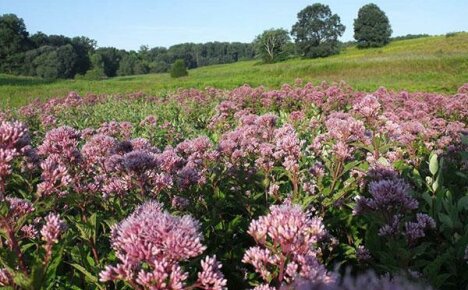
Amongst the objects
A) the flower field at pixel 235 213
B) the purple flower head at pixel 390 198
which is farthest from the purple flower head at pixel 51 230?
the purple flower head at pixel 390 198

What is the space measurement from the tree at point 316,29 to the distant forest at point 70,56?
4386cm

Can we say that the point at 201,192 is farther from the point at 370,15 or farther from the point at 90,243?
the point at 370,15

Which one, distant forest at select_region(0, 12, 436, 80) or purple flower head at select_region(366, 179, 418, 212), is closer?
purple flower head at select_region(366, 179, 418, 212)

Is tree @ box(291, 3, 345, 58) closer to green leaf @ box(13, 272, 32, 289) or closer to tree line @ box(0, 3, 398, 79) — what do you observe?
tree line @ box(0, 3, 398, 79)

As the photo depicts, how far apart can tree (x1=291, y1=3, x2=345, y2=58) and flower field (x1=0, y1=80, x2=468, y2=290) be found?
298 ft

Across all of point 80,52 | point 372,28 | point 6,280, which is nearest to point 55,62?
point 80,52

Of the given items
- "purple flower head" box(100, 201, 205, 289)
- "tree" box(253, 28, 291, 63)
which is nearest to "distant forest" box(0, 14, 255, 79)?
"tree" box(253, 28, 291, 63)

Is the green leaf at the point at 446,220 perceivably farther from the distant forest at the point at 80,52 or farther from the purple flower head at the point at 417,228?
the distant forest at the point at 80,52

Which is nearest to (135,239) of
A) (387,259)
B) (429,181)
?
(387,259)

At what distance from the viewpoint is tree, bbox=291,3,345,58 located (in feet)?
319

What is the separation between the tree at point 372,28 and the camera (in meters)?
94.2

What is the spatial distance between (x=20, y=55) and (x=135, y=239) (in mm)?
107725

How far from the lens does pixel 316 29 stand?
10062cm

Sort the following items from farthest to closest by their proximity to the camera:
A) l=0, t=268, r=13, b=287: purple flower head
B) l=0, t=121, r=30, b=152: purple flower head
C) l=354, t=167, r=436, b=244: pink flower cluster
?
l=354, t=167, r=436, b=244: pink flower cluster
l=0, t=121, r=30, b=152: purple flower head
l=0, t=268, r=13, b=287: purple flower head
